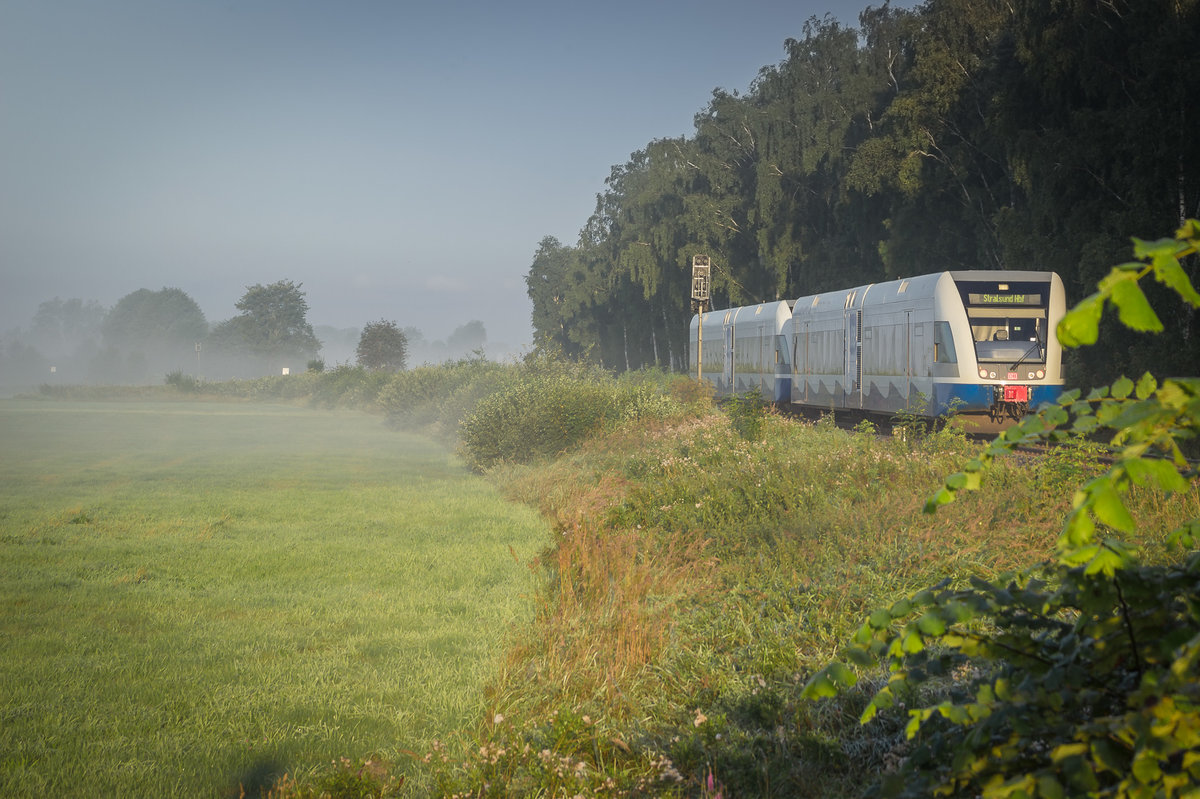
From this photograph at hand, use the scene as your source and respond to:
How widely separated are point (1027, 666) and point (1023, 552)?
5.55m

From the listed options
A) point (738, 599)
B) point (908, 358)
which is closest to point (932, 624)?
point (738, 599)

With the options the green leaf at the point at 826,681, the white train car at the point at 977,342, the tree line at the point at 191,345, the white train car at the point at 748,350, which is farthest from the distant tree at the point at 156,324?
the green leaf at the point at 826,681

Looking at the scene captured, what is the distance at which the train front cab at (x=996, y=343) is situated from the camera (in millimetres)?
17984

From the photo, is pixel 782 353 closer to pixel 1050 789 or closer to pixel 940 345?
pixel 940 345

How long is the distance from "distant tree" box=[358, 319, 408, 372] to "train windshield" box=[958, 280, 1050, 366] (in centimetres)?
7335

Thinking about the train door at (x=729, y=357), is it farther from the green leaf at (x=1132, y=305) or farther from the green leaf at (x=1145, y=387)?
the green leaf at (x=1132, y=305)

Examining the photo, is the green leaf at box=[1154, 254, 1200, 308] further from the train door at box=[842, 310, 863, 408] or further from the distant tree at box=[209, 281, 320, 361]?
the distant tree at box=[209, 281, 320, 361]

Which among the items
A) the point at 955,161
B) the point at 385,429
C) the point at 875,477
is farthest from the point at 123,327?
the point at 875,477

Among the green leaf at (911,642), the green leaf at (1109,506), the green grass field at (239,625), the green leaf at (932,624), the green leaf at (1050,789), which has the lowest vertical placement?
the green grass field at (239,625)

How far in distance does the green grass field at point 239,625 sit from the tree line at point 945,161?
16467 mm

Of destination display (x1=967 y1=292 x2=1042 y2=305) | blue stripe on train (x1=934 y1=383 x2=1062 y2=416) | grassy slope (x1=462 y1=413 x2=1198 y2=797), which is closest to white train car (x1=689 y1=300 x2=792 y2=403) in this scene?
blue stripe on train (x1=934 y1=383 x2=1062 y2=416)

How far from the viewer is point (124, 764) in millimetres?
4816

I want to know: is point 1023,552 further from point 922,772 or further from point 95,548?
point 95,548

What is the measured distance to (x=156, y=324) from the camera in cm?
18725
